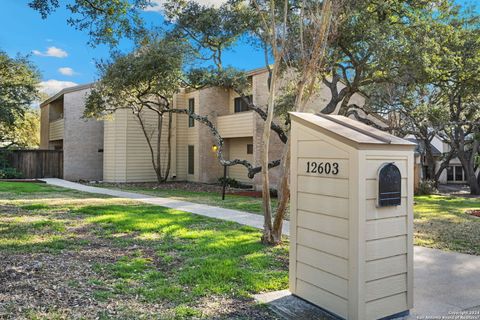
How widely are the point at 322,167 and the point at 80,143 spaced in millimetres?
22068

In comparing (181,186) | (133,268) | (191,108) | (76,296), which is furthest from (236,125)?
(76,296)

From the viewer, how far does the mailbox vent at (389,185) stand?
138 inches

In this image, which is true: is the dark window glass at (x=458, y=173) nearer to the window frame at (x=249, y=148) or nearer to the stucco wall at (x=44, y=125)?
the window frame at (x=249, y=148)

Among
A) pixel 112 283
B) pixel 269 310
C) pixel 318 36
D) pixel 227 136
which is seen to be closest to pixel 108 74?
pixel 227 136

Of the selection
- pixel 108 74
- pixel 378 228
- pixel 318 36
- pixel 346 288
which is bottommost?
pixel 346 288

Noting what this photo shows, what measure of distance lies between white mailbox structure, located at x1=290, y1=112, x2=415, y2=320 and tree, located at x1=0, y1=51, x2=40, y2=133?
22.2 metres

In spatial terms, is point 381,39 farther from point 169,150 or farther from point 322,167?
point 169,150

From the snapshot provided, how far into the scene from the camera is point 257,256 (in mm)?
5984

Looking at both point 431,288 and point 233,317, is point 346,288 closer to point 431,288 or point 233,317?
point 233,317

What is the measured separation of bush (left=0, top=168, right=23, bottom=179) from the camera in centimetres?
2281

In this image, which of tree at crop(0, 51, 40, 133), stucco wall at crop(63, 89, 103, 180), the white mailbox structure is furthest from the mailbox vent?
tree at crop(0, 51, 40, 133)

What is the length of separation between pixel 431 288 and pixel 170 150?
18.8 m

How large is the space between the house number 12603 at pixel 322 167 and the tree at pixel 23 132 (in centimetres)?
2306

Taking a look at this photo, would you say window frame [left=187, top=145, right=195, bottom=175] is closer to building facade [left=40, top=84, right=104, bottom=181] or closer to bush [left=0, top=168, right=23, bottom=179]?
building facade [left=40, top=84, right=104, bottom=181]
